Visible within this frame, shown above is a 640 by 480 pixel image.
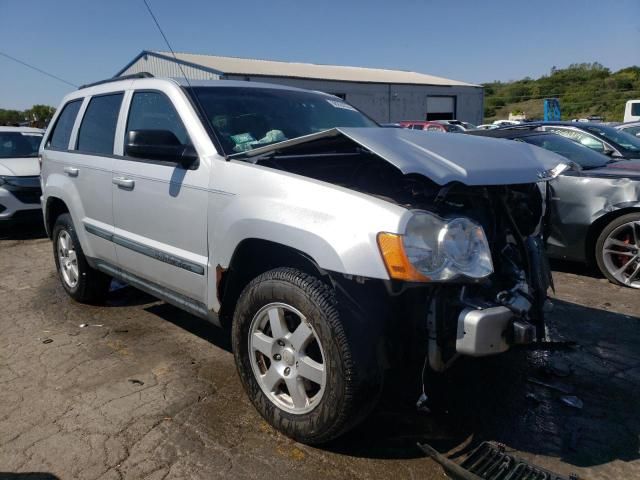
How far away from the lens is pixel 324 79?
2898cm

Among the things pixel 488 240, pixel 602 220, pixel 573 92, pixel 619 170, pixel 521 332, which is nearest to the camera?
pixel 521 332

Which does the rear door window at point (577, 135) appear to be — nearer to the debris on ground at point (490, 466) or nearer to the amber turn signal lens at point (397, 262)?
the debris on ground at point (490, 466)

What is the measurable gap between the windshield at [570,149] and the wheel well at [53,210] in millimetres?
4874

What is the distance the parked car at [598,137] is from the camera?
7644 mm

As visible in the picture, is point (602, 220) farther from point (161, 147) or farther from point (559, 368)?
point (161, 147)

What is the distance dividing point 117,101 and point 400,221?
288 centimetres

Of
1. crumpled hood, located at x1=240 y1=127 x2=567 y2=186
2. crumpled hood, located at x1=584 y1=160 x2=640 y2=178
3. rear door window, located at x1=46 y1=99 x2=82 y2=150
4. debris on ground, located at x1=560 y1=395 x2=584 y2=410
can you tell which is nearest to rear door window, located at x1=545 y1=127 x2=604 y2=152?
crumpled hood, located at x1=584 y1=160 x2=640 y2=178

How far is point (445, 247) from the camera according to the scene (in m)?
2.45

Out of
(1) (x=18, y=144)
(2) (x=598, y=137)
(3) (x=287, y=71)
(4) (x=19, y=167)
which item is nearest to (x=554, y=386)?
(2) (x=598, y=137)

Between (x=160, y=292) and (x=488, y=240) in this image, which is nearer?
(x=488, y=240)

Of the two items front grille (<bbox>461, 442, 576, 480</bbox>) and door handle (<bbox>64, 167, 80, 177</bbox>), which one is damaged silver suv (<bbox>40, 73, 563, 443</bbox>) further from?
door handle (<bbox>64, 167, 80, 177</bbox>)

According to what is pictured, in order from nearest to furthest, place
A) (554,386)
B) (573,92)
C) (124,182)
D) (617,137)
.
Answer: (554,386), (124,182), (617,137), (573,92)

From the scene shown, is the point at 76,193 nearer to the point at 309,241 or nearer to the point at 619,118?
the point at 309,241

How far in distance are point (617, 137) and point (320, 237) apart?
7013 mm
